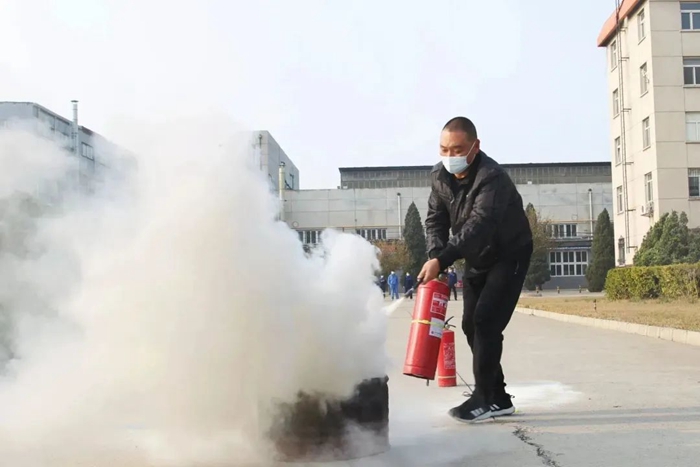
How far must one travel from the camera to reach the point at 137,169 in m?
4.51

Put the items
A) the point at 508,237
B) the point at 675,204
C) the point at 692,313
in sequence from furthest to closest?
the point at 675,204
the point at 692,313
the point at 508,237

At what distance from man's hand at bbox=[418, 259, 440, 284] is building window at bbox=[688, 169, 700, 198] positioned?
33461 mm

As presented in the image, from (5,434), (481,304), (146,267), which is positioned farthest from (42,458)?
(481,304)

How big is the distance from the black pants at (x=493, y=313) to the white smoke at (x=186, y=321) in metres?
0.84

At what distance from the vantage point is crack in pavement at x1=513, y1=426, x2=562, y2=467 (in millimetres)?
4359

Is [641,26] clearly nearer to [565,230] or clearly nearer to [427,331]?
[427,331]

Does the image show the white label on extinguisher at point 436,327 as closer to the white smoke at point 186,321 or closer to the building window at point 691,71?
the white smoke at point 186,321

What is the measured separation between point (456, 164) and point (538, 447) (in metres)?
1.82

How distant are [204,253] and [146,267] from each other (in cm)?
32

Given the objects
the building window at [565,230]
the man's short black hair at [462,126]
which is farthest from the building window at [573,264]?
the man's short black hair at [462,126]

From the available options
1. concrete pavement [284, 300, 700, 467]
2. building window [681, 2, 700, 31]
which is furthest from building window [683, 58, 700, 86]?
concrete pavement [284, 300, 700, 467]

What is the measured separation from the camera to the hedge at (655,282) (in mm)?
A: 22031

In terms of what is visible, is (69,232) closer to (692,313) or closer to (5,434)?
(5,434)

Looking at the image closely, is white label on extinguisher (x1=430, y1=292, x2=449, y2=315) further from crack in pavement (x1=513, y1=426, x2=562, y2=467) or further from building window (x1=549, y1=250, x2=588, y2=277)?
building window (x1=549, y1=250, x2=588, y2=277)
